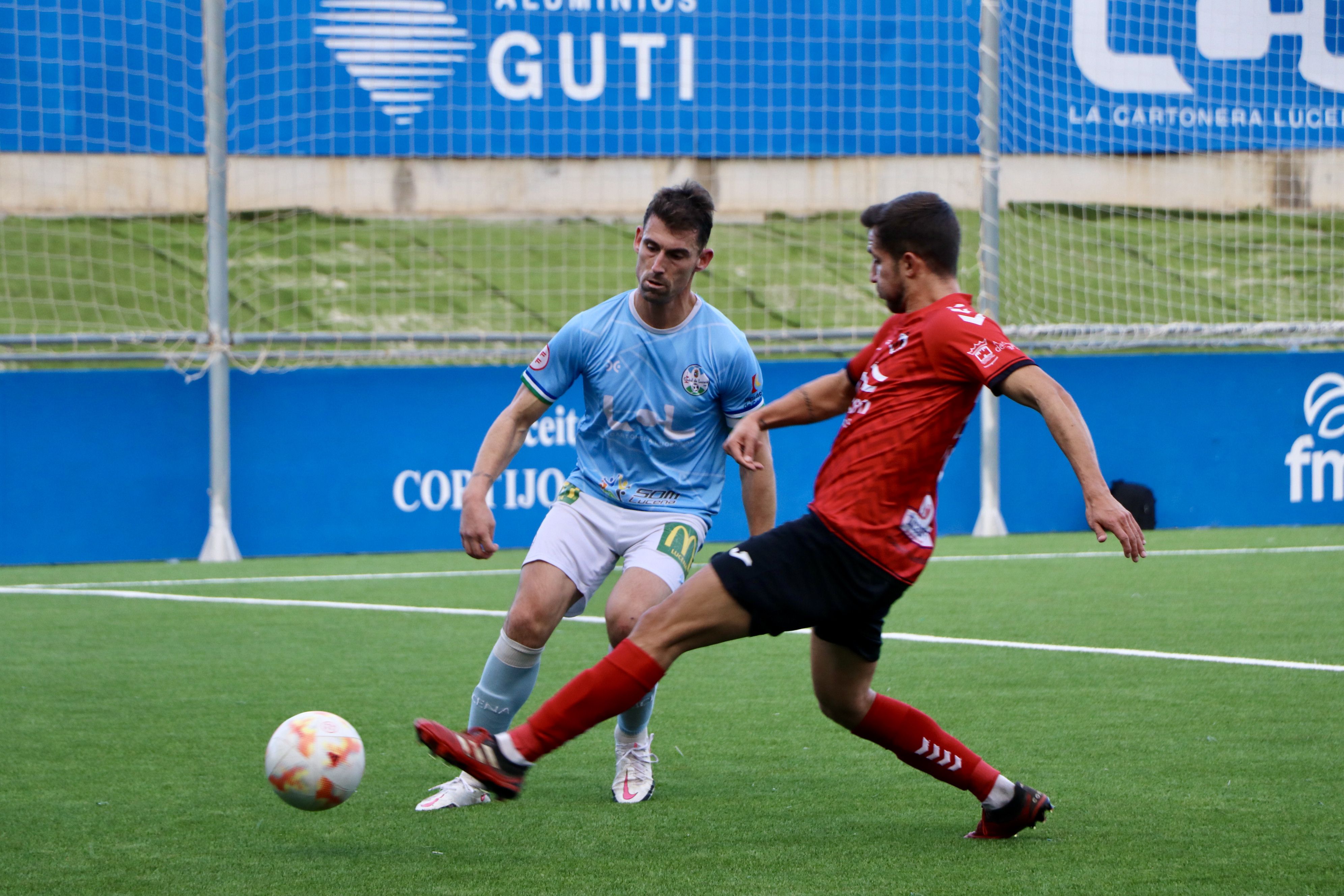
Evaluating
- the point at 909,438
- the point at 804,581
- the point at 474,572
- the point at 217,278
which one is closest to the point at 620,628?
the point at 804,581

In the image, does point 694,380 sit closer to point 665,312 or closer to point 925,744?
point 665,312

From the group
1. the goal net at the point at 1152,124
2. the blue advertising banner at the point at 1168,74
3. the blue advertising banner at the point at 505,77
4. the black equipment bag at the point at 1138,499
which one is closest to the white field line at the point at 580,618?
the blue advertising banner at the point at 505,77

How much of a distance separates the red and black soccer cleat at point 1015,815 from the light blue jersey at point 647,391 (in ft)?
4.44

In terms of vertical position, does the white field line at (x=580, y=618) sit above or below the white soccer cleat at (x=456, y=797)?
below

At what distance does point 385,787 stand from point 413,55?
24.6 feet

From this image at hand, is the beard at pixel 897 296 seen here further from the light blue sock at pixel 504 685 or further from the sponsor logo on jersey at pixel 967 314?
the light blue sock at pixel 504 685

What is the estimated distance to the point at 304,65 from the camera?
10.9 m

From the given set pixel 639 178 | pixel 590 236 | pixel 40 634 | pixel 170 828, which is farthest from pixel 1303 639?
pixel 590 236

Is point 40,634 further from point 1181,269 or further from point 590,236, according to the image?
point 1181,269

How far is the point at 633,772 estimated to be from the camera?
15.0 ft

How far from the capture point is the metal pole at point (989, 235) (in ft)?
36.2

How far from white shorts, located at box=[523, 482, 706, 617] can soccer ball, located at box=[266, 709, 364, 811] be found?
2.87 feet

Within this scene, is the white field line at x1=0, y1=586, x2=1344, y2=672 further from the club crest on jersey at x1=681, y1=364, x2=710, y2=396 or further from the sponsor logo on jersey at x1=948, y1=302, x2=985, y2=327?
the sponsor logo on jersey at x1=948, y1=302, x2=985, y2=327

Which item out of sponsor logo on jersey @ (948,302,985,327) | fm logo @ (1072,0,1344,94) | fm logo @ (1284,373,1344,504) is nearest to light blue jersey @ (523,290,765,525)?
sponsor logo on jersey @ (948,302,985,327)
